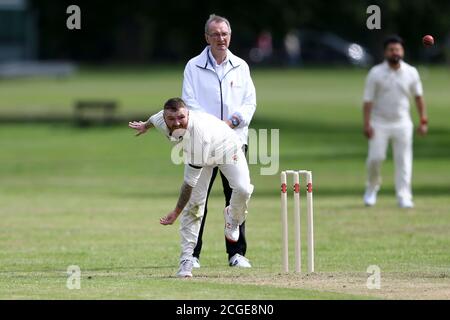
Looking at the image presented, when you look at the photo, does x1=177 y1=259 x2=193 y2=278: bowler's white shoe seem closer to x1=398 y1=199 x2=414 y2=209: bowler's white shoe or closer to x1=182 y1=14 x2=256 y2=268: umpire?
x1=182 y1=14 x2=256 y2=268: umpire

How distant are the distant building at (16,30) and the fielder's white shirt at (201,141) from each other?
69.1 m

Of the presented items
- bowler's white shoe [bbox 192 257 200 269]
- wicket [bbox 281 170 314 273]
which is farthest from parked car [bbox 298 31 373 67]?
wicket [bbox 281 170 314 273]

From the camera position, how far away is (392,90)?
21625 millimetres

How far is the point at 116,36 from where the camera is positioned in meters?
98.6

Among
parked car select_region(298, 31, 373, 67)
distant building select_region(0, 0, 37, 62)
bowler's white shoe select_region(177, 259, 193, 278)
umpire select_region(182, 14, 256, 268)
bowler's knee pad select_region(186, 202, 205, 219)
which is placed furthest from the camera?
parked car select_region(298, 31, 373, 67)

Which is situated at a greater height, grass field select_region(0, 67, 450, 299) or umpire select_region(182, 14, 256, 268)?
umpire select_region(182, 14, 256, 268)

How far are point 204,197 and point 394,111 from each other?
28.4ft

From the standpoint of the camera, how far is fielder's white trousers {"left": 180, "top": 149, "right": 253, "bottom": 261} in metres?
13.4

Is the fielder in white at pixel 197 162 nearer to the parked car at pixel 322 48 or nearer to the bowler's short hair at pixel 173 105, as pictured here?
the bowler's short hair at pixel 173 105

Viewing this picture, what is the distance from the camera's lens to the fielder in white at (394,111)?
848 inches

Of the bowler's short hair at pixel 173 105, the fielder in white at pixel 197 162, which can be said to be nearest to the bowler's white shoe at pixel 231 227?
the fielder in white at pixel 197 162

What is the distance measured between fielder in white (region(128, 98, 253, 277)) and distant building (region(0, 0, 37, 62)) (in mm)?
68787

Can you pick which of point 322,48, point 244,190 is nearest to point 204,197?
point 244,190

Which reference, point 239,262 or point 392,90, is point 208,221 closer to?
point 392,90
